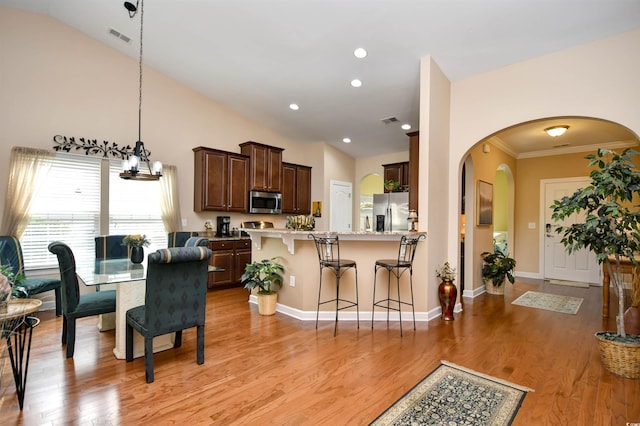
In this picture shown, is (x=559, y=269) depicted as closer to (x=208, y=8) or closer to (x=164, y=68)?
(x=208, y=8)

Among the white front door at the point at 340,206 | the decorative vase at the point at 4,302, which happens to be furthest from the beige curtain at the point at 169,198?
the decorative vase at the point at 4,302

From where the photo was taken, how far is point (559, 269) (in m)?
6.52

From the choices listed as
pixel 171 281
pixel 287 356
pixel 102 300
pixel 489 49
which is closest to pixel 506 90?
pixel 489 49

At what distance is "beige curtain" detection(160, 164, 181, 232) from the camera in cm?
529

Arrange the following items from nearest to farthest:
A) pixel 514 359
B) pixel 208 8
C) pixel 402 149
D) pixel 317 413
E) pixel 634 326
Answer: pixel 317 413
pixel 514 359
pixel 634 326
pixel 208 8
pixel 402 149

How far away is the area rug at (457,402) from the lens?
6.41 ft

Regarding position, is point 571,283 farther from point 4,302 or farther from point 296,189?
Answer: point 4,302

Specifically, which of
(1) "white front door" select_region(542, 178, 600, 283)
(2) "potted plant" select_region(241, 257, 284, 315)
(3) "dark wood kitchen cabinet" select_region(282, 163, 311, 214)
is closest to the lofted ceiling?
(1) "white front door" select_region(542, 178, 600, 283)

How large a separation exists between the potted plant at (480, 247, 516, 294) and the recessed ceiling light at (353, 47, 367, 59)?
380 centimetres

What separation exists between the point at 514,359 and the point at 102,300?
146 inches

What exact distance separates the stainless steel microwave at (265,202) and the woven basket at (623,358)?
17.1 feet

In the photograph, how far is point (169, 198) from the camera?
5340mm

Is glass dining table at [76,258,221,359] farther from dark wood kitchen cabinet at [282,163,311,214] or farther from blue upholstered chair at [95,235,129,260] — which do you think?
dark wood kitchen cabinet at [282,163,311,214]

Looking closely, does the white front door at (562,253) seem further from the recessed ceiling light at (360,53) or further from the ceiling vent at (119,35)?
the ceiling vent at (119,35)
